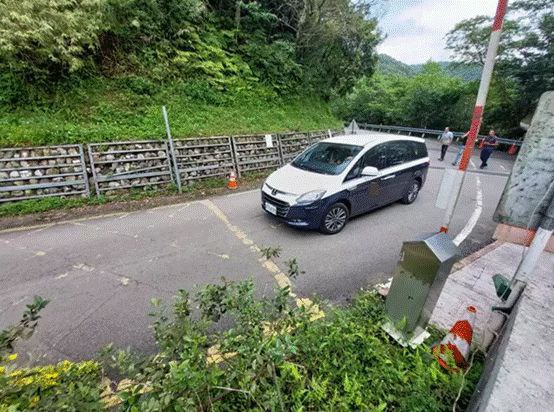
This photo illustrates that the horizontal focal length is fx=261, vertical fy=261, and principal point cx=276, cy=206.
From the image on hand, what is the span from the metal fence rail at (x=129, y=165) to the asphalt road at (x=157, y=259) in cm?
127

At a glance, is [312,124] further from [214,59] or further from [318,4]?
[318,4]

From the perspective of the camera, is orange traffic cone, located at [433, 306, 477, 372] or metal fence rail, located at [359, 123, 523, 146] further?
metal fence rail, located at [359, 123, 523, 146]

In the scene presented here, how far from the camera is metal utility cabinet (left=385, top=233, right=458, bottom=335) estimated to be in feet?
6.68

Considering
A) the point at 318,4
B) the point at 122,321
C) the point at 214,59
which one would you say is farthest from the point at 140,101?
the point at 318,4

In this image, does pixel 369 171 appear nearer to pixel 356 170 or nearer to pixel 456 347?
pixel 356 170

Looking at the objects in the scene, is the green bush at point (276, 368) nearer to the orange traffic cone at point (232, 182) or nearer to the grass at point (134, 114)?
the orange traffic cone at point (232, 182)

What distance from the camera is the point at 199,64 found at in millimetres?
10508

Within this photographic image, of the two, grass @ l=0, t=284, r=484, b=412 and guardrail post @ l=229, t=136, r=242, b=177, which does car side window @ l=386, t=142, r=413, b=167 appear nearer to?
grass @ l=0, t=284, r=484, b=412

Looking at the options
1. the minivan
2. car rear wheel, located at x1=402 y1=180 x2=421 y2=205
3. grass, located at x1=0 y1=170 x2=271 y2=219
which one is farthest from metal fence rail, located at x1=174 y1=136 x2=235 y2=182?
car rear wheel, located at x1=402 y1=180 x2=421 y2=205

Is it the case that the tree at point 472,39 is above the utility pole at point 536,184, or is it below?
above

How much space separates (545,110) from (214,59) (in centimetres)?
1186

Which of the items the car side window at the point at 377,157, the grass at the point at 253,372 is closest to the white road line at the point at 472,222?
the car side window at the point at 377,157

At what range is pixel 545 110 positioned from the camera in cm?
212

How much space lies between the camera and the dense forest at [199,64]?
675 centimetres
